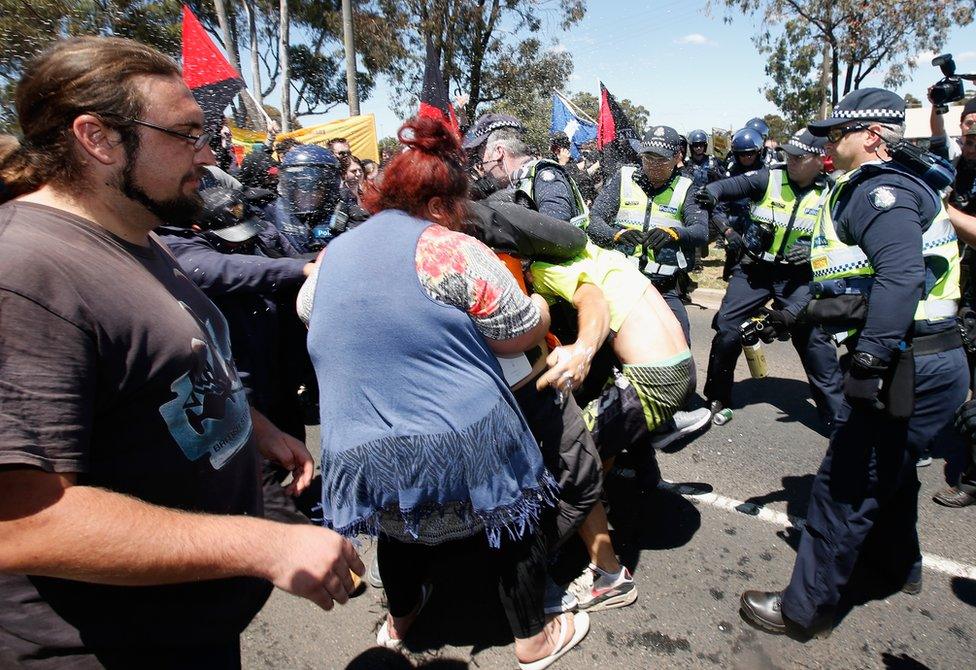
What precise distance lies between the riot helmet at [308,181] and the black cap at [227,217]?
2.43 feet

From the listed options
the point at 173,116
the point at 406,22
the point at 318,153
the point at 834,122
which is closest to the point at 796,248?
A: the point at 834,122

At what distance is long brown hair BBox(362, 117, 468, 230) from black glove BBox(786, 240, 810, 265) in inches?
124

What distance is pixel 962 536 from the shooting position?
9.43 feet

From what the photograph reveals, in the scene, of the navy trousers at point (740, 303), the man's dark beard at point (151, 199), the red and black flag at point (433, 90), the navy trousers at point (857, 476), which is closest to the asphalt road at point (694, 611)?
the navy trousers at point (857, 476)

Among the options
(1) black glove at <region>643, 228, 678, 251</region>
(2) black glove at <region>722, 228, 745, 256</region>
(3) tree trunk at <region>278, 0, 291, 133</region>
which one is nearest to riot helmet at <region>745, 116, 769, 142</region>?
(2) black glove at <region>722, 228, 745, 256</region>

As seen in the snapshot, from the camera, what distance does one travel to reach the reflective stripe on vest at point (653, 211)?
4238 mm

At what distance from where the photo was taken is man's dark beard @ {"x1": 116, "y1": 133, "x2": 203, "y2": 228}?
1.19m

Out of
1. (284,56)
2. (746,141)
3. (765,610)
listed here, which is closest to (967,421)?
(765,610)

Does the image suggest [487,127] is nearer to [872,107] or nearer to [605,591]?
[872,107]

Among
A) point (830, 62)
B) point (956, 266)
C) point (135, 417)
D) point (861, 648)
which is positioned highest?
point (830, 62)

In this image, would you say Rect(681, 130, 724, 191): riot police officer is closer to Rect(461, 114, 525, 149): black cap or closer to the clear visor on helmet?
Rect(461, 114, 525, 149): black cap

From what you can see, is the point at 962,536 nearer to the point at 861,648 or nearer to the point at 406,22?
the point at 861,648

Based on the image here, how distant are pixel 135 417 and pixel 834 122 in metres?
2.58

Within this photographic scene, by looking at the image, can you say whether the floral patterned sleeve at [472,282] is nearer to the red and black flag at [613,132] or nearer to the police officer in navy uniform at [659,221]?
the police officer in navy uniform at [659,221]
